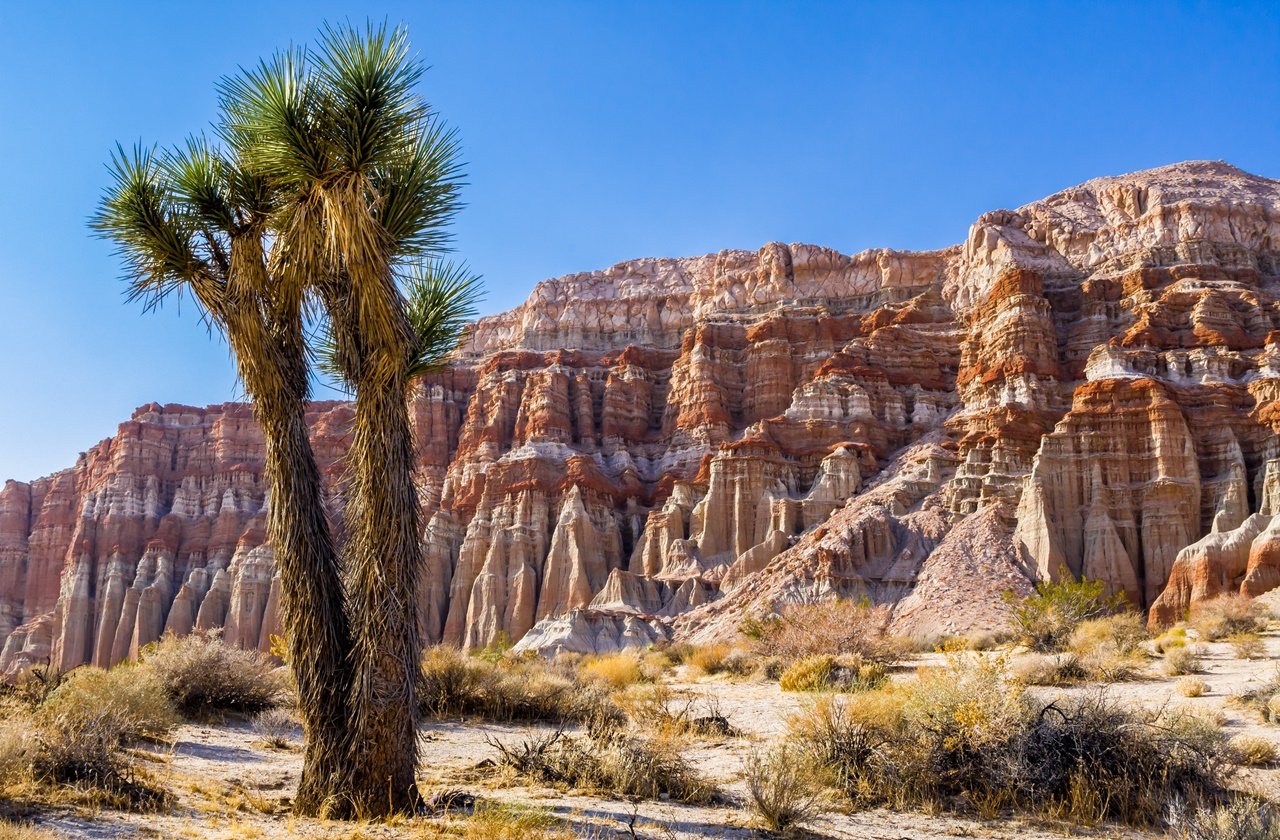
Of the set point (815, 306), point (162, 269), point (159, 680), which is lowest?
point (159, 680)

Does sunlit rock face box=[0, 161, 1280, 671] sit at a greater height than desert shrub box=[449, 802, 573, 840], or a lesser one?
greater

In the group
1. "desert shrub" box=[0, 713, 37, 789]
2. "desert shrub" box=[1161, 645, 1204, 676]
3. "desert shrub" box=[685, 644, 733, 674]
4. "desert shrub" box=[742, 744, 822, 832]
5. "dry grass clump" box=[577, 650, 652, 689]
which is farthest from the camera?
"desert shrub" box=[685, 644, 733, 674]

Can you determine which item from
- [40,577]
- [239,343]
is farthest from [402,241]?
[40,577]

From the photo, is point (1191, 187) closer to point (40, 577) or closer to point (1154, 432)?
point (1154, 432)

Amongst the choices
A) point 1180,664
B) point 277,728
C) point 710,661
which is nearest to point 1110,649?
point 1180,664

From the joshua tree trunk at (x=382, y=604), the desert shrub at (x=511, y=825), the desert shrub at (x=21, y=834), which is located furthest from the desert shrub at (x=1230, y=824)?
the desert shrub at (x=21, y=834)

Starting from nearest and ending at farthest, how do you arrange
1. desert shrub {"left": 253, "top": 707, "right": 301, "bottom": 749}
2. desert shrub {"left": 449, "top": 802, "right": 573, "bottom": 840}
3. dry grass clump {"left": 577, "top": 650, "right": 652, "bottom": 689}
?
desert shrub {"left": 449, "top": 802, "right": 573, "bottom": 840} < desert shrub {"left": 253, "top": 707, "right": 301, "bottom": 749} < dry grass clump {"left": 577, "top": 650, "right": 652, "bottom": 689}

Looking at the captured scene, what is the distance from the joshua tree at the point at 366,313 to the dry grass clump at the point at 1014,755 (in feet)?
14.6

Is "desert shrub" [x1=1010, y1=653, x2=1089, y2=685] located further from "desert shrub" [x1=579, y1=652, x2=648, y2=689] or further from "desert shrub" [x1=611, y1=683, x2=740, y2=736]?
"desert shrub" [x1=579, y1=652, x2=648, y2=689]

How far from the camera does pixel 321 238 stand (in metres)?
10.5

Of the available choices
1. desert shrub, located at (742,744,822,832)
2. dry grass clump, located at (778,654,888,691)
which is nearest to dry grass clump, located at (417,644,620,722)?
dry grass clump, located at (778,654,888,691)

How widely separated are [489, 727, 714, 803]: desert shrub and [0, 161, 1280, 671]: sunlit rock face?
31.6 metres

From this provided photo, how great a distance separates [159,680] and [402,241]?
9.35 metres

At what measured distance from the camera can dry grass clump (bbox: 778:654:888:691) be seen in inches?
784
